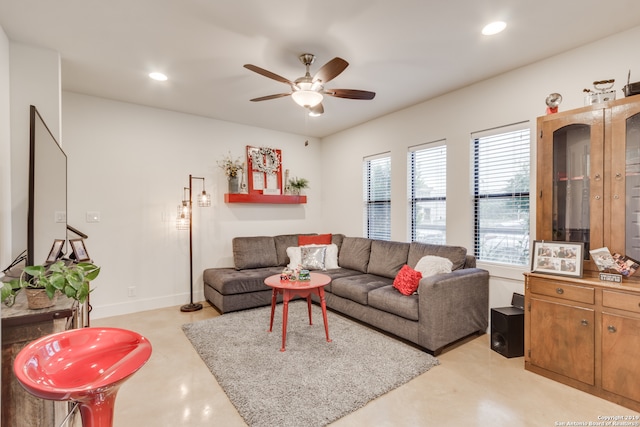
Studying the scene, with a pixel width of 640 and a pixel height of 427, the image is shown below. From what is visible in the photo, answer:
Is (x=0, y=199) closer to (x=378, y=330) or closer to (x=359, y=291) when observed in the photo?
(x=359, y=291)

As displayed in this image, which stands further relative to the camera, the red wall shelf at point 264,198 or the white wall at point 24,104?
the red wall shelf at point 264,198

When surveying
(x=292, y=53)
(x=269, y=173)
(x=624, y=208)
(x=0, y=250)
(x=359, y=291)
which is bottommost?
(x=359, y=291)

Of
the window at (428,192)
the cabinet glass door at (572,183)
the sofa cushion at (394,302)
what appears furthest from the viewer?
the window at (428,192)

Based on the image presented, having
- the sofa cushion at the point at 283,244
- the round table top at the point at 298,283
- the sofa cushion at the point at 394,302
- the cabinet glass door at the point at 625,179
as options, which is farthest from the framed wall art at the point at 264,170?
the cabinet glass door at the point at 625,179

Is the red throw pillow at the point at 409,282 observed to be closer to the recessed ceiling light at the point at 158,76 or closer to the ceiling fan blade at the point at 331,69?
the ceiling fan blade at the point at 331,69

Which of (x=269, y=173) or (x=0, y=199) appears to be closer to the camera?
(x=0, y=199)

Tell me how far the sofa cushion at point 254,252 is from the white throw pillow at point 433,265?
2.27 m

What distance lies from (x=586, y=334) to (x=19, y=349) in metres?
3.37

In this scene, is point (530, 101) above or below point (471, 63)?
below

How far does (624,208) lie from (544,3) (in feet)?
5.04

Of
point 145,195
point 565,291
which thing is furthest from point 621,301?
point 145,195

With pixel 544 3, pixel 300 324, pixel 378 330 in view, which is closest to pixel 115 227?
pixel 300 324

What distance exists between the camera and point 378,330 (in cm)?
328

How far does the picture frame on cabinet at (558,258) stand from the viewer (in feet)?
7.51
